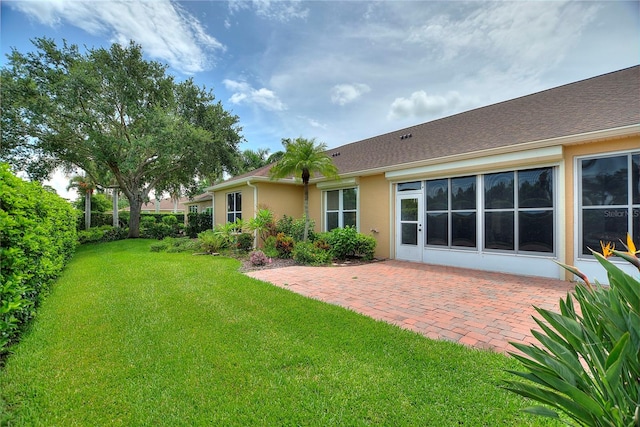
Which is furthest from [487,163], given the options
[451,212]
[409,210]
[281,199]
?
[281,199]

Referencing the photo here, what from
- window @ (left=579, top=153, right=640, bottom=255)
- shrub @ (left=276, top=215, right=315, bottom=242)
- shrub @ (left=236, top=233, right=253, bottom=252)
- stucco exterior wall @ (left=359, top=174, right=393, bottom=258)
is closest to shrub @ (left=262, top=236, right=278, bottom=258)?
shrub @ (left=276, top=215, right=315, bottom=242)

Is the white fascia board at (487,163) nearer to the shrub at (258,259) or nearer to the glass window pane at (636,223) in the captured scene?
the glass window pane at (636,223)

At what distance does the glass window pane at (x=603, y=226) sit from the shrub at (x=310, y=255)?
259 inches

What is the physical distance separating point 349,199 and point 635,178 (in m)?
7.93

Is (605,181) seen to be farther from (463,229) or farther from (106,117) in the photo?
(106,117)

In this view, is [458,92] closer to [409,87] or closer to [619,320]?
[409,87]

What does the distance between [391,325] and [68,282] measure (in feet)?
24.0

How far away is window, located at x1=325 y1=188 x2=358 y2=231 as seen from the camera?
37.7 ft

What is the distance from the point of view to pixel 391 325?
402cm

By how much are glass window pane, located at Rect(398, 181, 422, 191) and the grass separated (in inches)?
242

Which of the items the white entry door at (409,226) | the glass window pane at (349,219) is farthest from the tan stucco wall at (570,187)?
the glass window pane at (349,219)

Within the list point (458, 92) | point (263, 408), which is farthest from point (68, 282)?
point (458, 92)

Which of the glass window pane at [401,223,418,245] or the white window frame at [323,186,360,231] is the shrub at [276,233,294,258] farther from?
the glass window pane at [401,223,418,245]

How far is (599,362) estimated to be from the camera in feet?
4.12
